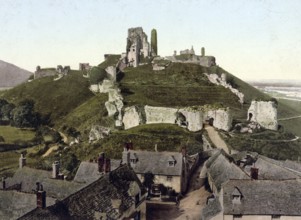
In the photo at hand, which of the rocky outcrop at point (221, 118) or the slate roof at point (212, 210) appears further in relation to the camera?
the rocky outcrop at point (221, 118)

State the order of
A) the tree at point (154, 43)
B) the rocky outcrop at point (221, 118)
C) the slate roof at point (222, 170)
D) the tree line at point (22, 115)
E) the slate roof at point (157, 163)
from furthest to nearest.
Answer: the tree at point (154, 43) < the tree line at point (22, 115) < the rocky outcrop at point (221, 118) < the slate roof at point (157, 163) < the slate roof at point (222, 170)

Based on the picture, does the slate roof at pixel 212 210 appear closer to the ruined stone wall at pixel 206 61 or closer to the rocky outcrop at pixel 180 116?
the rocky outcrop at pixel 180 116

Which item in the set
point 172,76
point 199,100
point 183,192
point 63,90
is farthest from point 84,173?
point 63,90

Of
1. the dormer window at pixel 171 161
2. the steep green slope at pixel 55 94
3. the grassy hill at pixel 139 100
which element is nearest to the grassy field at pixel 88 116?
the grassy hill at pixel 139 100

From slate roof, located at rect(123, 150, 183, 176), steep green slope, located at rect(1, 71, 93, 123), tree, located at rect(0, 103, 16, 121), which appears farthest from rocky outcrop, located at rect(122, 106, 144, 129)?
tree, located at rect(0, 103, 16, 121)

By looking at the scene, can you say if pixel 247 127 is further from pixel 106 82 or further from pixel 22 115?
pixel 22 115

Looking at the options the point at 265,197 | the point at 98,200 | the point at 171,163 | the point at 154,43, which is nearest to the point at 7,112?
the point at 154,43

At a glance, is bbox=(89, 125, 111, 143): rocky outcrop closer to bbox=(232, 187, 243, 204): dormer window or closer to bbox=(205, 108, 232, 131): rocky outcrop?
bbox=(205, 108, 232, 131): rocky outcrop
